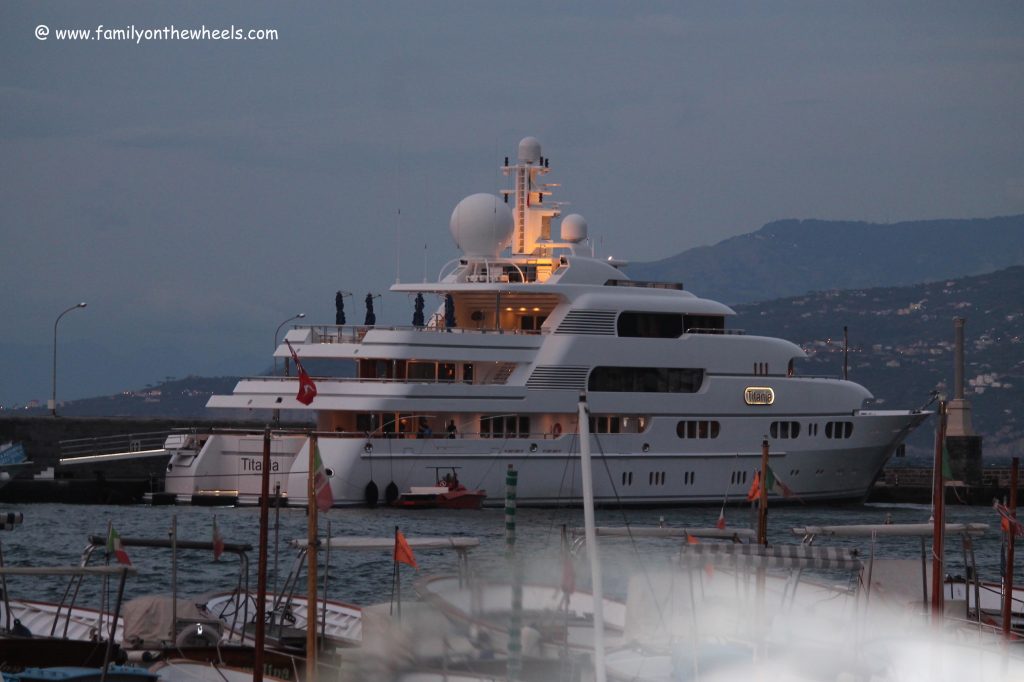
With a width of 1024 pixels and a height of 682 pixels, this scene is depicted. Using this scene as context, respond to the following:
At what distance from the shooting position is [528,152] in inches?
1875

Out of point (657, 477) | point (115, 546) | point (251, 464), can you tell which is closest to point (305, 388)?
point (251, 464)

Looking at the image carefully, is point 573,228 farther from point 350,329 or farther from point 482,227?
point 350,329

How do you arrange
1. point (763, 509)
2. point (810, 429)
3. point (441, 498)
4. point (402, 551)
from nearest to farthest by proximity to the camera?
point (402, 551) → point (763, 509) → point (441, 498) → point (810, 429)

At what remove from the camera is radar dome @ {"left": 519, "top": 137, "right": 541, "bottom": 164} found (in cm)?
4759

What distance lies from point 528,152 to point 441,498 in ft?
38.1

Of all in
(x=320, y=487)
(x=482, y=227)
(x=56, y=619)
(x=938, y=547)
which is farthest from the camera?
(x=482, y=227)

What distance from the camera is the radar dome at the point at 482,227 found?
45.1m

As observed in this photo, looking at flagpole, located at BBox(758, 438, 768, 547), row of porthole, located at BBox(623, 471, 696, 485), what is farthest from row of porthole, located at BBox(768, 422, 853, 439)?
flagpole, located at BBox(758, 438, 768, 547)

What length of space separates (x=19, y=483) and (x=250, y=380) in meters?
7.37

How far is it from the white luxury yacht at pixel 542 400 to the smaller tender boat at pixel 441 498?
1.47ft

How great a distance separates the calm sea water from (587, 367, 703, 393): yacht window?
10.2 ft

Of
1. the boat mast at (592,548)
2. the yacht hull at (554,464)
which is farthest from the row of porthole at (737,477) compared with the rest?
the boat mast at (592,548)

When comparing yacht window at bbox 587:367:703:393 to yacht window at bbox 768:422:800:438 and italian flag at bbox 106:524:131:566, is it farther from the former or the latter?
italian flag at bbox 106:524:131:566

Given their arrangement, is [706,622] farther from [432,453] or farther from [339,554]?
[432,453]
